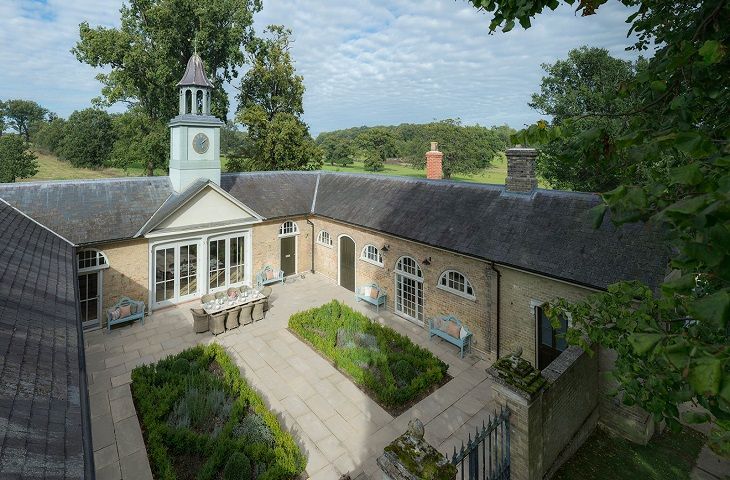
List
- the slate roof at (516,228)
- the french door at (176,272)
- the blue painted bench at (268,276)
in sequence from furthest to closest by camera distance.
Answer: the blue painted bench at (268,276)
the french door at (176,272)
the slate roof at (516,228)

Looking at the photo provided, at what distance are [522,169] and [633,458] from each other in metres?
8.26

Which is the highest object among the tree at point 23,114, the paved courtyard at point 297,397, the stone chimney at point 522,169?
the tree at point 23,114

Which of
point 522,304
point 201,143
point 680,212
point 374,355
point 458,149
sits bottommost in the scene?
point 374,355

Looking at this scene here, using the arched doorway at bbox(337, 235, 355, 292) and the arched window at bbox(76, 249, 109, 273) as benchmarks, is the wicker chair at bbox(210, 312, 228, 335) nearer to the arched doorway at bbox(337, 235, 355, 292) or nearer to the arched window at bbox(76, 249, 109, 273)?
the arched window at bbox(76, 249, 109, 273)

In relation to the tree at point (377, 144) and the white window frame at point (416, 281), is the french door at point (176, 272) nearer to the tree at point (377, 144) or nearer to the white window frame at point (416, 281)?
the white window frame at point (416, 281)

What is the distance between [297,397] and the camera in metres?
9.80

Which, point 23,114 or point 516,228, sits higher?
point 23,114

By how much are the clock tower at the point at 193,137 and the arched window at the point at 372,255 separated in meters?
7.72

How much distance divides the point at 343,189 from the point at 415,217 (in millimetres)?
6269

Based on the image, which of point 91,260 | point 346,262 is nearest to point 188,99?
point 91,260

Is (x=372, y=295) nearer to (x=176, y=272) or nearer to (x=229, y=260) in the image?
(x=229, y=260)

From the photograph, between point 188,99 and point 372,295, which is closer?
point 372,295

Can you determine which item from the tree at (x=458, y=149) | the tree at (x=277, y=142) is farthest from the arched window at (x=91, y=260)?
the tree at (x=458, y=149)

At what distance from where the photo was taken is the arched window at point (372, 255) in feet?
51.8
